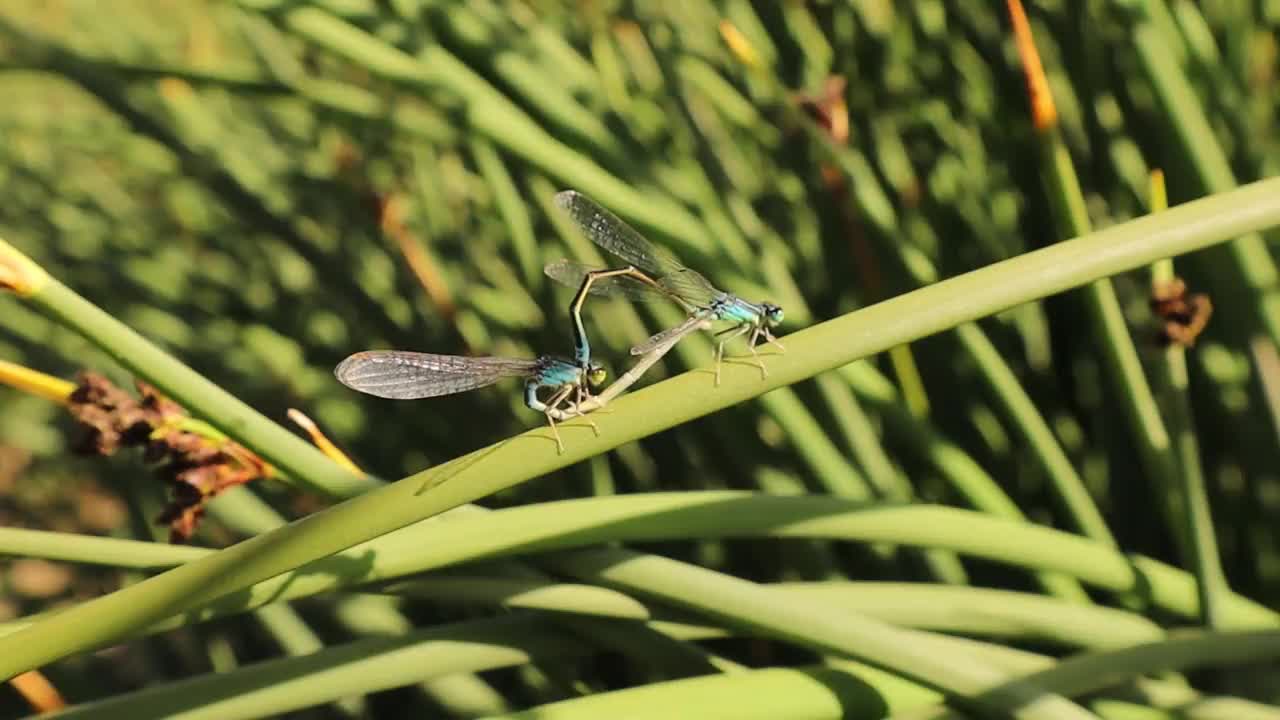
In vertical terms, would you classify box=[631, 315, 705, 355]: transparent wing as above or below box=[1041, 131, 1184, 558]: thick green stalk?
below

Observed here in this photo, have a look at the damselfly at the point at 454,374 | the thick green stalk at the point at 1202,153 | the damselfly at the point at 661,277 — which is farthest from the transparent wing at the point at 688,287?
the thick green stalk at the point at 1202,153

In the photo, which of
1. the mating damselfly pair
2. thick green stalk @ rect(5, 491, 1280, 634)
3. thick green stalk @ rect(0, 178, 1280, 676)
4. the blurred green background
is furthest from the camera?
the blurred green background

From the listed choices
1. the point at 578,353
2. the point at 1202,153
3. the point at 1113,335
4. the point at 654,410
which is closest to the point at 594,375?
the point at 578,353

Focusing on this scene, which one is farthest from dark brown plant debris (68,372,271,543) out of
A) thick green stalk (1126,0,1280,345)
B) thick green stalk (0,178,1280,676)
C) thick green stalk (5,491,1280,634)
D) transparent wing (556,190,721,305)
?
thick green stalk (1126,0,1280,345)

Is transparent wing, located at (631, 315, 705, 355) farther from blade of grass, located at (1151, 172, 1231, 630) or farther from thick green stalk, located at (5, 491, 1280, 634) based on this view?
blade of grass, located at (1151, 172, 1231, 630)

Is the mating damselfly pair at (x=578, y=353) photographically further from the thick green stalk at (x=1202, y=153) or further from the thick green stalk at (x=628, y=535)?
the thick green stalk at (x=1202, y=153)

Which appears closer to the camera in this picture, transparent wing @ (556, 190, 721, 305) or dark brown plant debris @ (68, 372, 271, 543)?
dark brown plant debris @ (68, 372, 271, 543)
